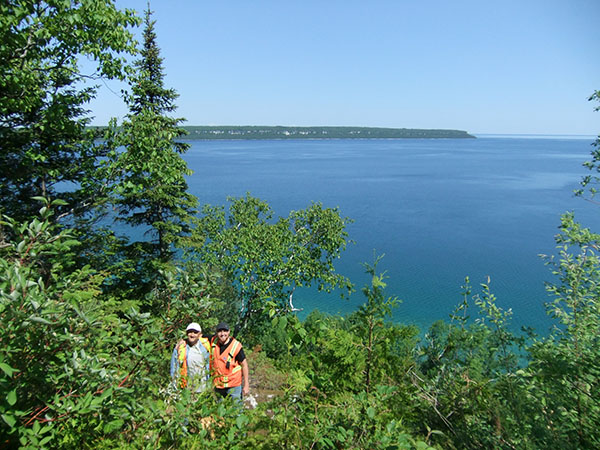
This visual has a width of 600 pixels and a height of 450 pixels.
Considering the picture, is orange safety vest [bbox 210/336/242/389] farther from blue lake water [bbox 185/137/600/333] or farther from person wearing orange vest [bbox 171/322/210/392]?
blue lake water [bbox 185/137/600/333]

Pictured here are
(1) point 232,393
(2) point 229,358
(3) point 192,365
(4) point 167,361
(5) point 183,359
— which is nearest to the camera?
(5) point 183,359

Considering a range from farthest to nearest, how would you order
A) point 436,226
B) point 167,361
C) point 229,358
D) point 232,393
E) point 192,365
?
point 436,226
point 229,358
point 232,393
point 192,365
point 167,361

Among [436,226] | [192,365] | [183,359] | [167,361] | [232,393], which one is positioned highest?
[183,359]

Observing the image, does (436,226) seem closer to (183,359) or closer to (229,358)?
(229,358)

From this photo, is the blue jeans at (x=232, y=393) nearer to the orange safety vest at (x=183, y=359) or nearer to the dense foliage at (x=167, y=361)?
the dense foliage at (x=167, y=361)

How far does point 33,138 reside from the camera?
821cm

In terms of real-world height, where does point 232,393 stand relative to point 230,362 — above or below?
above

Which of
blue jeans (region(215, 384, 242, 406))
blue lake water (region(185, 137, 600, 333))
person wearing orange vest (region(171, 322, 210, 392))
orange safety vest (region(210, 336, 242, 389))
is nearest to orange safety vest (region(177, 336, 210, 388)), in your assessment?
person wearing orange vest (region(171, 322, 210, 392))

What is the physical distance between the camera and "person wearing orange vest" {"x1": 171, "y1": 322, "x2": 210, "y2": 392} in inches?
94.5

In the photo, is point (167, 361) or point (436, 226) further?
point (436, 226)

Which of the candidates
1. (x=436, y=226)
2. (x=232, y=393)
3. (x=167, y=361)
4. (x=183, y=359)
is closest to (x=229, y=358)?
(x=232, y=393)

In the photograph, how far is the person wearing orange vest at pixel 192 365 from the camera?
2400 mm

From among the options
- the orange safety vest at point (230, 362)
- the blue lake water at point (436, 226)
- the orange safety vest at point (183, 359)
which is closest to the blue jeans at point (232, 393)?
the orange safety vest at point (230, 362)

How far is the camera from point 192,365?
3484 mm
